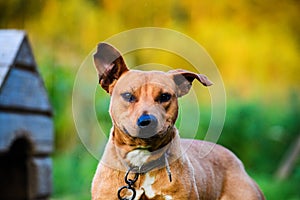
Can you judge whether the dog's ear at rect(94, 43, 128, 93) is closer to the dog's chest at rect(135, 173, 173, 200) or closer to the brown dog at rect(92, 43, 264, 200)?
the brown dog at rect(92, 43, 264, 200)

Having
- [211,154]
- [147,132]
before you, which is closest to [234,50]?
[211,154]

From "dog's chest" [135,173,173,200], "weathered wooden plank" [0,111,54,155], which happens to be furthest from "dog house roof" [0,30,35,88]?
"dog's chest" [135,173,173,200]

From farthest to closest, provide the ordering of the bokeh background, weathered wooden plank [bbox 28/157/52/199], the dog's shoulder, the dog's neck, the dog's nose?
1. the bokeh background
2. weathered wooden plank [bbox 28/157/52/199]
3. the dog's shoulder
4. the dog's neck
5. the dog's nose

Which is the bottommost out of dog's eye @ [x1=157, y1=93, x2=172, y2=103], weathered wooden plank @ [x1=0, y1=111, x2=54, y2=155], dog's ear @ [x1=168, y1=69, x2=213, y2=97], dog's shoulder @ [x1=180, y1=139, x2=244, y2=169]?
weathered wooden plank @ [x1=0, y1=111, x2=54, y2=155]

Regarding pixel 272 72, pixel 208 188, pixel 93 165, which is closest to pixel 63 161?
pixel 93 165

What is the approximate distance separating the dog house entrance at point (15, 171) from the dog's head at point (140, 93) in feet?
5.03

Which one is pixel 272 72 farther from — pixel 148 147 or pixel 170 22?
A: pixel 148 147

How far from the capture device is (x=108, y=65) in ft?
4.08

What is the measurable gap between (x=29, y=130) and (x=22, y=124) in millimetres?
61

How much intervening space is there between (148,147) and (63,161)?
2.47 metres

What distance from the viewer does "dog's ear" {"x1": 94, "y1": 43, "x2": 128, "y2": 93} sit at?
1.23m

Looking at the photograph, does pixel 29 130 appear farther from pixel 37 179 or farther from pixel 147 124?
pixel 147 124

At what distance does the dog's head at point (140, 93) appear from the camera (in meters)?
1.17

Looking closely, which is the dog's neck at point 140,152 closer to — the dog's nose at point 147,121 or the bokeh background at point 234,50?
the dog's nose at point 147,121
